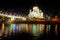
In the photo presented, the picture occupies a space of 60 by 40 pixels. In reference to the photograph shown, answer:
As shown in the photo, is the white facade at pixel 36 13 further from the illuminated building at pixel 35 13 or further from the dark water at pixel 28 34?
the dark water at pixel 28 34

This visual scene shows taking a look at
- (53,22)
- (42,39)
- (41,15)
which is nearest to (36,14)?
(41,15)

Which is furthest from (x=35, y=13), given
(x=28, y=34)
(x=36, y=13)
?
(x=28, y=34)

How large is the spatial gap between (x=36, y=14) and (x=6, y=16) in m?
15.3

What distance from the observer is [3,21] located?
7175 centimetres

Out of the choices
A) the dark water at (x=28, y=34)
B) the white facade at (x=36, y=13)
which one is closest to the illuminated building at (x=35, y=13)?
the white facade at (x=36, y=13)

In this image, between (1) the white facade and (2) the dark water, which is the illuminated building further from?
(2) the dark water

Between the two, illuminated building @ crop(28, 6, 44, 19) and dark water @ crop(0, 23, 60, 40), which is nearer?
dark water @ crop(0, 23, 60, 40)

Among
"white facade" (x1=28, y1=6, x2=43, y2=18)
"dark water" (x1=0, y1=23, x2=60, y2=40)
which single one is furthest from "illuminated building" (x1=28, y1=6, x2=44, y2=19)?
"dark water" (x1=0, y1=23, x2=60, y2=40)

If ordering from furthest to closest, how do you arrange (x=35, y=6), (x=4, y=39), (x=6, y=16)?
(x=35, y=6) < (x=6, y=16) < (x=4, y=39)

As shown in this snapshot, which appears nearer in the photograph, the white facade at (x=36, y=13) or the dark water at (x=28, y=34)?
the dark water at (x=28, y=34)

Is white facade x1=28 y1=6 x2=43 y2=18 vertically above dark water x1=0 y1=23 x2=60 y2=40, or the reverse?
white facade x1=28 y1=6 x2=43 y2=18

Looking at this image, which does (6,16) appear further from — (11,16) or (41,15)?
(41,15)

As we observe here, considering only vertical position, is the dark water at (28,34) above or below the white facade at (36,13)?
below

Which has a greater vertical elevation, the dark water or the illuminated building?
the illuminated building
